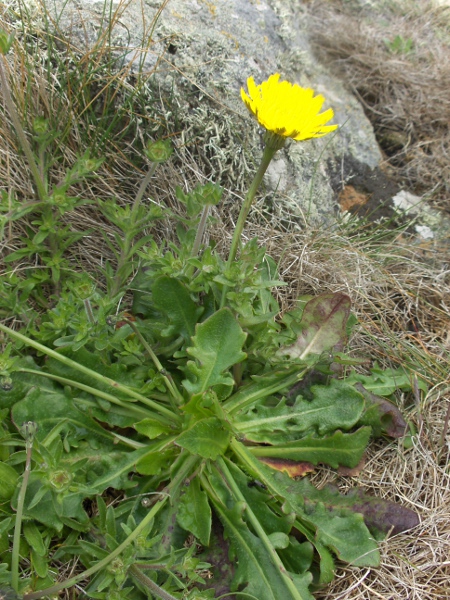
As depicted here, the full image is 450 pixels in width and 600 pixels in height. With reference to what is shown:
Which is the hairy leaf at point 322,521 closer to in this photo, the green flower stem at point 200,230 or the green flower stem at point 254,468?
the green flower stem at point 254,468

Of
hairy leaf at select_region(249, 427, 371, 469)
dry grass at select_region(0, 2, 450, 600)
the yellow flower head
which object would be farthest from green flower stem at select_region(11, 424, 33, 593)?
the yellow flower head

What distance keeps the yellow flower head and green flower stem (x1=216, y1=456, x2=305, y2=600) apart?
125 centimetres

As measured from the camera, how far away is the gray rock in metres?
2.81

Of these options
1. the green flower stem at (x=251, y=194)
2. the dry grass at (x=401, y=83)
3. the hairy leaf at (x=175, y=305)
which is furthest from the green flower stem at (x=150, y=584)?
the dry grass at (x=401, y=83)

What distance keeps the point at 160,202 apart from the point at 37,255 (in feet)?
2.12

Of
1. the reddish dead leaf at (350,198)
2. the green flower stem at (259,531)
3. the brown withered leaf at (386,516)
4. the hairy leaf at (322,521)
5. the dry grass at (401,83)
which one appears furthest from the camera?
the dry grass at (401,83)

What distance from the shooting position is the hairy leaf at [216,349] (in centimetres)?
218

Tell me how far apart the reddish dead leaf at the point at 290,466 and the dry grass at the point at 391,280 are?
0.38 ft

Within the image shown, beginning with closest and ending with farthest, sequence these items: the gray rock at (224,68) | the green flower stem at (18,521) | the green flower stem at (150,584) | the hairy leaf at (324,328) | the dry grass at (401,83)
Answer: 1. the green flower stem at (18,521)
2. the green flower stem at (150,584)
3. the hairy leaf at (324,328)
4. the gray rock at (224,68)
5. the dry grass at (401,83)

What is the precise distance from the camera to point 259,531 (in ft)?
6.51

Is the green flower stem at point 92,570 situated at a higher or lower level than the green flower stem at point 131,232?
lower

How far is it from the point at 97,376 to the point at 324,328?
1012 mm

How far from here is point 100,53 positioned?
2.67 metres

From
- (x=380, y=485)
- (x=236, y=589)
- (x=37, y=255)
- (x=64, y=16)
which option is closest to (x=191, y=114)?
(x=64, y=16)
